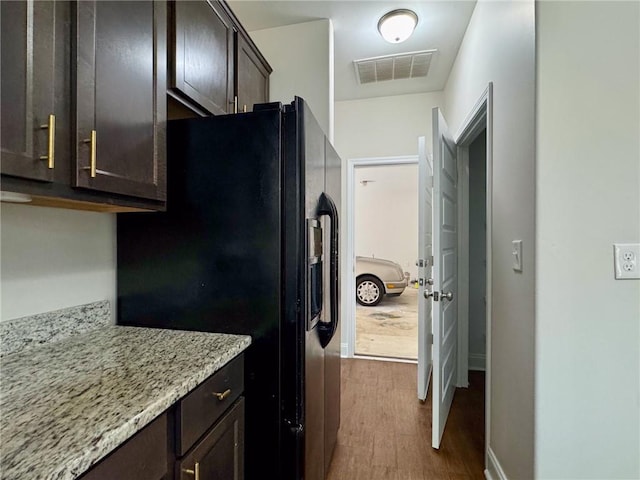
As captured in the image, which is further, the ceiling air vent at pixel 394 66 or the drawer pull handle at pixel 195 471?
the ceiling air vent at pixel 394 66

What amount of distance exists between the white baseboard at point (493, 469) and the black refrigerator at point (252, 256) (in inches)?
38.9

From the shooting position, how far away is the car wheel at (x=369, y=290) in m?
5.75

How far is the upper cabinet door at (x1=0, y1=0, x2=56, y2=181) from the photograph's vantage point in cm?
67

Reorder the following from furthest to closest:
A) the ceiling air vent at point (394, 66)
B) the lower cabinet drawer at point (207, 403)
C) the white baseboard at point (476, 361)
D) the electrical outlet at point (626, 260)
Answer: the white baseboard at point (476, 361) → the ceiling air vent at point (394, 66) → the electrical outlet at point (626, 260) → the lower cabinet drawer at point (207, 403)

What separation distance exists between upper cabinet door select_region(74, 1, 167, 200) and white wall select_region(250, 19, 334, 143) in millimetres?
1169

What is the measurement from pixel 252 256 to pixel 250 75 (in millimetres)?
1350

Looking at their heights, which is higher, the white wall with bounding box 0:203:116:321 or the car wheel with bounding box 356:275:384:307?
the white wall with bounding box 0:203:116:321

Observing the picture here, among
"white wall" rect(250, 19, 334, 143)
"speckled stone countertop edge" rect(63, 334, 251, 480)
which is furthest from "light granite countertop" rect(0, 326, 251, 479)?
"white wall" rect(250, 19, 334, 143)

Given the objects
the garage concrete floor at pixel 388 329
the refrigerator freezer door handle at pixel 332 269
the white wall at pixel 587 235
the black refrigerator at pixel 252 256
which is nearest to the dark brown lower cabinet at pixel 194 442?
the black refrigerator at pixel 252 256

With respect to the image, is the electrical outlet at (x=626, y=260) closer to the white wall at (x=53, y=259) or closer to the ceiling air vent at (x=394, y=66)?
the white wall at (x=53, y=259)

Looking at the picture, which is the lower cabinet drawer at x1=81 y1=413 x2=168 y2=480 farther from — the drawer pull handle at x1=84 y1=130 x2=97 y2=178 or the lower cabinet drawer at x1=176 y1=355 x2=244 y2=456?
the drawer pull handle at x1=84 y1=130 x2=97 y2=178

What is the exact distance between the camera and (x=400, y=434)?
6.61ft

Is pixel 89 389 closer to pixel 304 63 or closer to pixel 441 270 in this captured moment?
pixel 441 270

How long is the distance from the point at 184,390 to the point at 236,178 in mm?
710
